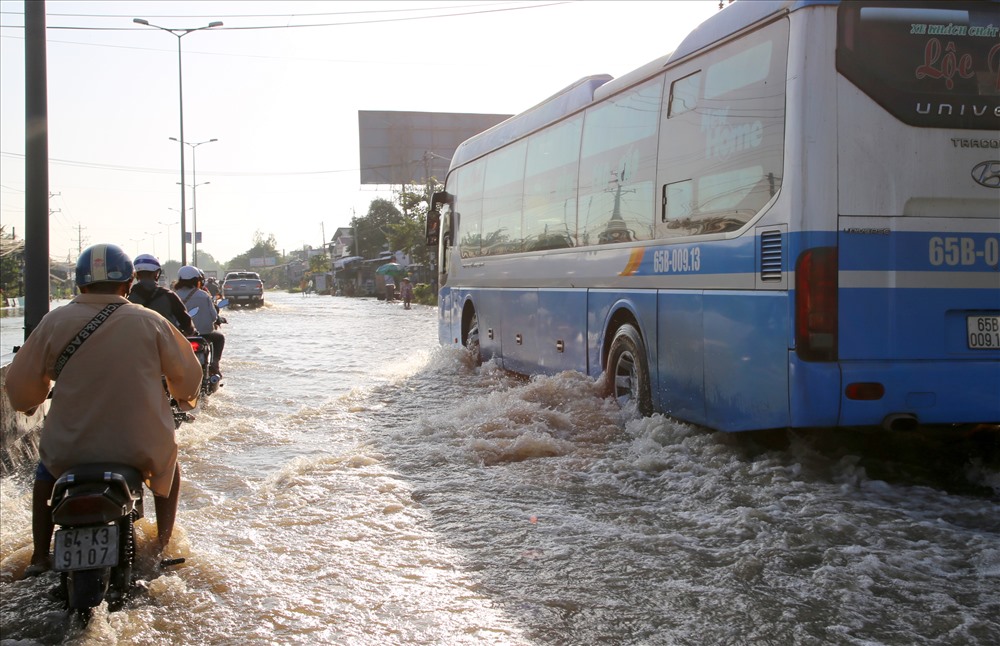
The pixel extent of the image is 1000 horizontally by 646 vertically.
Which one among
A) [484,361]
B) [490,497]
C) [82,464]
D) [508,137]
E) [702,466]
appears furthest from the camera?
[484,361]

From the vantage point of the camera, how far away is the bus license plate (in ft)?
20.0

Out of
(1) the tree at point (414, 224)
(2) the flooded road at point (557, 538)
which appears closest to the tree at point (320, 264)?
(1) the tree at point (414, 224)

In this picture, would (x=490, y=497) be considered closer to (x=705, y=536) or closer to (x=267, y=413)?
(x=705, y=536)

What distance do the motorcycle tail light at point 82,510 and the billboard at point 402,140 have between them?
55.9 metres

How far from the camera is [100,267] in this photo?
4.30 meters

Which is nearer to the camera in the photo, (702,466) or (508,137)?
(702,466)

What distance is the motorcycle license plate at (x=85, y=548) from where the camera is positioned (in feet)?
12.5

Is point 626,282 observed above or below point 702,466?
above

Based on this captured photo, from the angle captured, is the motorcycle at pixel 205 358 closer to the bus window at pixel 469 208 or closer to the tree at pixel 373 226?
the bus window at pixel 469 208

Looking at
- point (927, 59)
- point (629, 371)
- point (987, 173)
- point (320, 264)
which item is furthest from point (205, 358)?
point (320, 264)

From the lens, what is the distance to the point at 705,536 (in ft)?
17.9

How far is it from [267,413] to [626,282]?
15.3ft

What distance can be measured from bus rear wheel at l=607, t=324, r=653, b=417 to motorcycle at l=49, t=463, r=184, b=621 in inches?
191

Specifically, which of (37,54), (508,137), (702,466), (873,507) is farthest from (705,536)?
(508,137)
